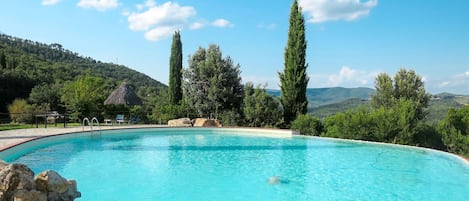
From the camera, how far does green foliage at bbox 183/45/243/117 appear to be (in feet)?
62.1

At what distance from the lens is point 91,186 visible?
268 inches

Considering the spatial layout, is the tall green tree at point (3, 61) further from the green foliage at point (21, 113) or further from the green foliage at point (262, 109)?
the green foliage at point (262, 109)

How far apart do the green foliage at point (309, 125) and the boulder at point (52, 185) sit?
1192cm

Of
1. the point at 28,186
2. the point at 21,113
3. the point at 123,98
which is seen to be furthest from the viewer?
the point at 123,98

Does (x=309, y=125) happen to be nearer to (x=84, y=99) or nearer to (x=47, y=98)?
(x=84, y=99)

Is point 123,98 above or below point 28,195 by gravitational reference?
above

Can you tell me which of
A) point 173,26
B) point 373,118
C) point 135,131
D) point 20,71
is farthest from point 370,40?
point 20,71

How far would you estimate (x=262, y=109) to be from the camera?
56.6 feet

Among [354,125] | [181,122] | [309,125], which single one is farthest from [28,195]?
[181,122]

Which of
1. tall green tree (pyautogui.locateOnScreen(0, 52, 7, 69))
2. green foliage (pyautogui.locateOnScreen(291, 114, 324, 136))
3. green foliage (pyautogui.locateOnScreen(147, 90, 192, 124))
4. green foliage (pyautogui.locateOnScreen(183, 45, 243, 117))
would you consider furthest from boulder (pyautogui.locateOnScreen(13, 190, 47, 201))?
tall green tree (pyautogui.locateOnScreen(0, 52, 7, 69))

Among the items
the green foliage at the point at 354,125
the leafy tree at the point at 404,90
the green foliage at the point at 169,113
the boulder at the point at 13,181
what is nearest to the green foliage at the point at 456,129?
the green foliage at the point at 354,125

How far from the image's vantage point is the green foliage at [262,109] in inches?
677

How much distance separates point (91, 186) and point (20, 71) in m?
27.1

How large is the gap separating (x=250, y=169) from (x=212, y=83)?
1051cm
